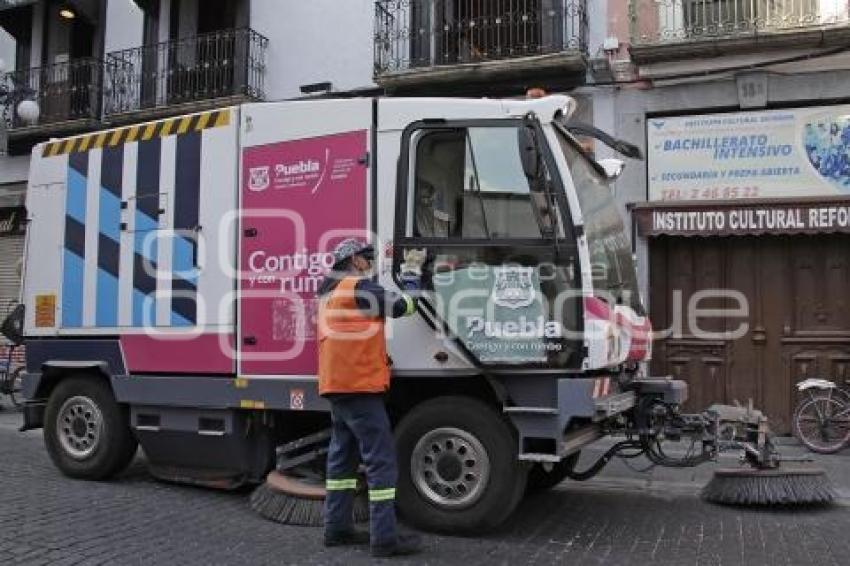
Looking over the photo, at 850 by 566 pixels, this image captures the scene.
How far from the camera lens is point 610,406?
590cm

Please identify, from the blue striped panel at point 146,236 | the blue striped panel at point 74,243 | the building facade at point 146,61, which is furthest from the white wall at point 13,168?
the blue striped panel at point 146,236

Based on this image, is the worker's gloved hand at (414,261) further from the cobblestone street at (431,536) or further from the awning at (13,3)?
the awning at (13,3)

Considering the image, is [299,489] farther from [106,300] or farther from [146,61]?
[146,61]

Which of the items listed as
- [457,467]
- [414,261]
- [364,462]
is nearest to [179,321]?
[414,261]

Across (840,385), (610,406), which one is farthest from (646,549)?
(840,385)

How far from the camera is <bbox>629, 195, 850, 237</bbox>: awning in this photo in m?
10.6

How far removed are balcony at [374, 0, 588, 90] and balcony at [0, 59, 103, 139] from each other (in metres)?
5.67

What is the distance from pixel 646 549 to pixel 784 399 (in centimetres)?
610

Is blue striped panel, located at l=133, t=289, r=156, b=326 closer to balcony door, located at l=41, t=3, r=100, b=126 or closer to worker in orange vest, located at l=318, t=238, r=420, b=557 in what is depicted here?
worker in orange vest, located at l=318, t=238, r=420, b=557

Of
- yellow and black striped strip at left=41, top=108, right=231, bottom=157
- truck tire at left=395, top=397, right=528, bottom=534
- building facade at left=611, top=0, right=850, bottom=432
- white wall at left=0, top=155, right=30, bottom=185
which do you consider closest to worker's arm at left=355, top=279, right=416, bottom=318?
truck tire at left=395, top=397, right=528, bottom=534

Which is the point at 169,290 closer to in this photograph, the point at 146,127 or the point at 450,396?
the point at 146,127

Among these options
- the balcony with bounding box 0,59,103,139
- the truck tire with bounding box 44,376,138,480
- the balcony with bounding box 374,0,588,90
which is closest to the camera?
the truck tire with bounding box 44,376,138,480

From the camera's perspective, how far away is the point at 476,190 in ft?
20.1

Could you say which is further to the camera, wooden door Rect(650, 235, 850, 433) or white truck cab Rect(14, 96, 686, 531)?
wooden door Rect(650, 235, 850, 433)
